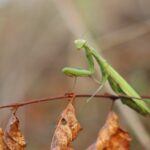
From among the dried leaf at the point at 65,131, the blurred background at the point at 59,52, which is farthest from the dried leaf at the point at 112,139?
the blurred background at the point at 59,52

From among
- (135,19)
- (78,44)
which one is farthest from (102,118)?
(78,44)

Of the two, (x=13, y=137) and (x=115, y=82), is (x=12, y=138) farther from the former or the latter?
(x=115, y=82)

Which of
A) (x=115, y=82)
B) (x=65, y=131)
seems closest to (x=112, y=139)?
(x=65, y=131)

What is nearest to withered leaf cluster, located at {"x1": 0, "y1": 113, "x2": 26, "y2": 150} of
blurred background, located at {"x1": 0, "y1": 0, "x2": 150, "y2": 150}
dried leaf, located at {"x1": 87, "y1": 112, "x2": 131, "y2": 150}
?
dried leaf, located at {"x1": 87, "y1": 112, "x2": 131, "y2": 150}

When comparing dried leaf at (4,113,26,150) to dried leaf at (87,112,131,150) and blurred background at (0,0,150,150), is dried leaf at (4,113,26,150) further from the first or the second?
blurred background at (0,0,150,150)

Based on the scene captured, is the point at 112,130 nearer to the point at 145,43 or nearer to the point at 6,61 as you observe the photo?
the point at 6,61

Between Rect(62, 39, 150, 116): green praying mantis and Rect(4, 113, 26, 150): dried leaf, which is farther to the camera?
Rect(62, 39, 150, 116): green praying mantis

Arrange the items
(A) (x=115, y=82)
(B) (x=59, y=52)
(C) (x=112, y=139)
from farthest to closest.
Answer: (B) (x=59, y=52) → (A) (x=115, y=82) → (C) (x=112, y=139)
